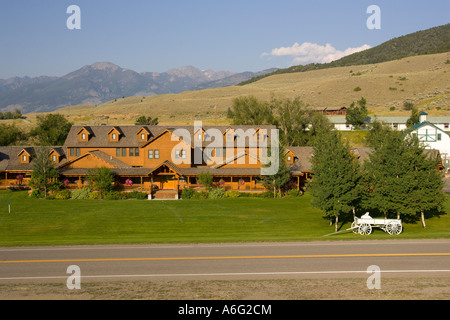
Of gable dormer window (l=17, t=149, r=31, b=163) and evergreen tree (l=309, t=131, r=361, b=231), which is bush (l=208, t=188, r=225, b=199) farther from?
gable dormer window (l=17, t=149, r=31, b=163)

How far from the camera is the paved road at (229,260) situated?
61.9 feet

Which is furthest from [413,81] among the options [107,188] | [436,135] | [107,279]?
[107,279]

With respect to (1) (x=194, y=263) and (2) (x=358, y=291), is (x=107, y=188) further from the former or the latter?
(2) (x=358, y=291)

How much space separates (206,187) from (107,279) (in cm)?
3078

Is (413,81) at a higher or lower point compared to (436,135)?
higher

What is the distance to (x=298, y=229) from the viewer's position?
32.5 meters

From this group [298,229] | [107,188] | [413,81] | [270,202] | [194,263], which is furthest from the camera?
[413,81]

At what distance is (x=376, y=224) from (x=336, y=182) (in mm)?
4644

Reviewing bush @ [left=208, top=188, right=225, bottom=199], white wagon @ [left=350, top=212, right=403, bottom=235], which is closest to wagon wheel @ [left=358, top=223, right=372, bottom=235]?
white wagon @ [left=350, top=212, right=403, bottom=235]

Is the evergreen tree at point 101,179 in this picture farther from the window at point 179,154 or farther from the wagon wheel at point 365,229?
the wagon wheel at point 365,229

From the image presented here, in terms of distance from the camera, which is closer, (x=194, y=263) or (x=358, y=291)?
(x=358, y=291)

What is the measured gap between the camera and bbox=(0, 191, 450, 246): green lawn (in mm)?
27750

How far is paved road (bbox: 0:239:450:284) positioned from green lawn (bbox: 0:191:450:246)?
196 centimetres

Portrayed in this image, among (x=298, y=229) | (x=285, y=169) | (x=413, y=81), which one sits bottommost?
(x=298, y=229)
